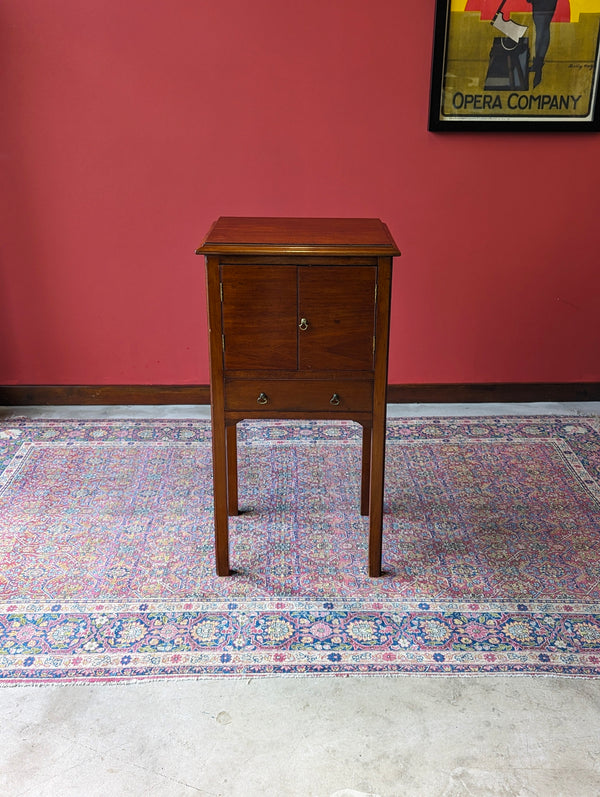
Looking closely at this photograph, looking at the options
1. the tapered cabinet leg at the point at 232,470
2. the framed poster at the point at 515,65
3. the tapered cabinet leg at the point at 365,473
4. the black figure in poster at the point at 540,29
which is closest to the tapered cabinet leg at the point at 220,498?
the tapered cabinet leg at the point at 232,470

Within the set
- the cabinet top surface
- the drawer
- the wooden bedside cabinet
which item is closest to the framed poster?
the cabinet top surface

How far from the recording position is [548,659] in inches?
80.6

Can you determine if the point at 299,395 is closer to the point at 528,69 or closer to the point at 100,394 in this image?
the point at 100,394

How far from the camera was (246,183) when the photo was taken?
3.34 m

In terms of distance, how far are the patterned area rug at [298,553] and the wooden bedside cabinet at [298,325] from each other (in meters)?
0.37

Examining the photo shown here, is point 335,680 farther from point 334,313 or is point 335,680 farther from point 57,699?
point 334,313

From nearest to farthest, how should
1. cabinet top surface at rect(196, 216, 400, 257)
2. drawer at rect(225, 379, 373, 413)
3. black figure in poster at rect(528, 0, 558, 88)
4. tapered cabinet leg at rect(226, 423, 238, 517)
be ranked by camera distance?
cabinet top surface at rect(196, 216, 400, 257) < drawer at rect(225, 379, 373, 413) < tapered cabinet leg at rect(226, 423, 238, 517) < black figure in poster at rect(528, 0, 558, 88)

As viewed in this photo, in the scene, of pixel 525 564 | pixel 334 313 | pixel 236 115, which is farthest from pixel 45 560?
pixel 236 115

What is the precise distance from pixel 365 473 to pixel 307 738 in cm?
105

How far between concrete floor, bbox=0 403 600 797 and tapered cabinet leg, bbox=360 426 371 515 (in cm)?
81

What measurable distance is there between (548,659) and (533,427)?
153cm

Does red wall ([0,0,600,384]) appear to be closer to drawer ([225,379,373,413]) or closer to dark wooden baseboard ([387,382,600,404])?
dark wooden baseboard ([387,382,600,404])

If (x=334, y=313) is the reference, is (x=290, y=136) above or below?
above

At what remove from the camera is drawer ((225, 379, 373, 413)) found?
2211mm
